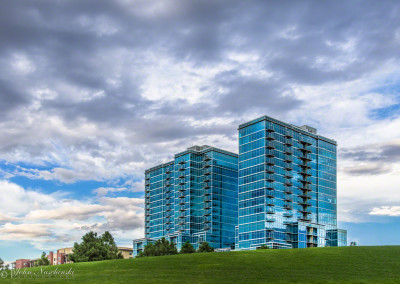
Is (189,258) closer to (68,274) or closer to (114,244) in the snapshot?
(68,274)

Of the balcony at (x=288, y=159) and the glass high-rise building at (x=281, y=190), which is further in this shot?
the balcony at (x=288, y=159)

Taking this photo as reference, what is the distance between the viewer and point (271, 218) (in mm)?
152000

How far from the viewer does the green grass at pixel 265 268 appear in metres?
49.1

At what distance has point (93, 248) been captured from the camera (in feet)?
372

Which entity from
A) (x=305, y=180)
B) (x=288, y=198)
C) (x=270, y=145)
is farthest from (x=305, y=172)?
(x=270, y=145)

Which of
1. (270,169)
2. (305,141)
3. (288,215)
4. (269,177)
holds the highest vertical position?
(305,141)

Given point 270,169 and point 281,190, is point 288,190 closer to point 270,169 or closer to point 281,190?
point 281,190

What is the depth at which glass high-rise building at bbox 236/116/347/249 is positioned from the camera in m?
153

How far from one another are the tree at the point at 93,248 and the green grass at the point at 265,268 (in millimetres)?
44467

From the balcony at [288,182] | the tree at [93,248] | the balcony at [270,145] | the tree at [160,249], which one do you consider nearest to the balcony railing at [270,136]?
the balcony at [270,145]

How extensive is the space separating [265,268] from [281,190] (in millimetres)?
102933

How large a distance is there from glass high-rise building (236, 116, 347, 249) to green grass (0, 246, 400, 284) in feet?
258

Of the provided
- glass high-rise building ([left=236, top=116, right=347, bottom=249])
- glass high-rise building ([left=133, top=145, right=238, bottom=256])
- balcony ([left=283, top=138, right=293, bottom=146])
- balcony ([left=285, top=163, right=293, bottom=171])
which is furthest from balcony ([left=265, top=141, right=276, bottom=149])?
glass high-rise building ([left=133, top=145, right=238, bottom=256])

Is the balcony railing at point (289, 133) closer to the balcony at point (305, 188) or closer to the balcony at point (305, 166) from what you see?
the balcony at point (305, 166)
